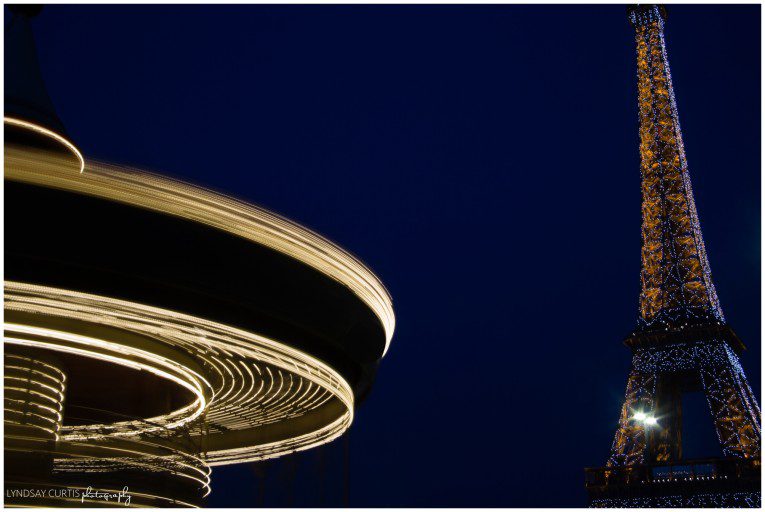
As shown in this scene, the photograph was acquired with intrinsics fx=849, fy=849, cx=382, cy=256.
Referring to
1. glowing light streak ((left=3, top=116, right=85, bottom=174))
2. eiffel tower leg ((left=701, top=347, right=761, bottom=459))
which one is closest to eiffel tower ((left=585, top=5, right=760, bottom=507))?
eiffel tower leg ((left=701, top=347, right=761, bottom=459))

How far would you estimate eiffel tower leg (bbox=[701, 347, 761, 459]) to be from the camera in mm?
36594

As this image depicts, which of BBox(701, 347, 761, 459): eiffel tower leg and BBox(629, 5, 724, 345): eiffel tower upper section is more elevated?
BBox(629, 5, 724, 345): eiffel tower upper section

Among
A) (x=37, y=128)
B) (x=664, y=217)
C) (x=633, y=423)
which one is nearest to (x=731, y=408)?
(x=633, y=423)

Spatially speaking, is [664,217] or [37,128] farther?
[664,217]

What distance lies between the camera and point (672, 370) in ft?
128

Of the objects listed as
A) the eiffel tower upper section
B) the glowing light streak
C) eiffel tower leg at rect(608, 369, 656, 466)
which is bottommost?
the glowing light streak

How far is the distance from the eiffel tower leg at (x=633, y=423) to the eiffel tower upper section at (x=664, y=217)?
90.4 inches

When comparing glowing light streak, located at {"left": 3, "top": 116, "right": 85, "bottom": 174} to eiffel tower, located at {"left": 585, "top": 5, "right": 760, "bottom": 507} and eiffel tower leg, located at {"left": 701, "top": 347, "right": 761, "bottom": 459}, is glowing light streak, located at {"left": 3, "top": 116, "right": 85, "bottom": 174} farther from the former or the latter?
eiffel tower leg, located at {"left": 701, "top": 347, "right": 761, "bottom": 459}

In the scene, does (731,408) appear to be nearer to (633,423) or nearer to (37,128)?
(633,423)

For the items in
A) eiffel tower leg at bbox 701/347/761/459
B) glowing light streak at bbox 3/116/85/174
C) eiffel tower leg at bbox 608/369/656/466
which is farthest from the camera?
eiffel tower leg at bbox 608/369/656/466

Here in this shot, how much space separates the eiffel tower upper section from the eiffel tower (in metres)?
0.05

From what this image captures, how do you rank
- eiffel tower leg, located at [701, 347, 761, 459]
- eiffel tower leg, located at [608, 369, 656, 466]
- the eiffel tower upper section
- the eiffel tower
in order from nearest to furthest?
the eiffel tower < eiffel tower leg, located at [701, 347, 761, 459] < eiffel tower leg, located at [608, 369, 656, 466] < the eiffel tower upper section

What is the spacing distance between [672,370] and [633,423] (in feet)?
9.92

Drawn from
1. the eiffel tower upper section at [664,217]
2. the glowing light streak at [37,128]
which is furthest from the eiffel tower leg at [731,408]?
the glowing light streak at [37,128]
